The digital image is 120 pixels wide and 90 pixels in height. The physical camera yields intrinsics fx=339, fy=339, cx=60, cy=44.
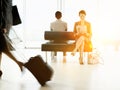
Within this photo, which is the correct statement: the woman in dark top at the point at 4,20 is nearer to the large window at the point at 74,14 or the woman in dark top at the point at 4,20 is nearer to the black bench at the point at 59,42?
the black bench at the point at 59,42

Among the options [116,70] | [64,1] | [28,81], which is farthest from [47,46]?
[64,1]

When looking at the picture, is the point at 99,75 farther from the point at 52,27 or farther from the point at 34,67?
the point at 52,27

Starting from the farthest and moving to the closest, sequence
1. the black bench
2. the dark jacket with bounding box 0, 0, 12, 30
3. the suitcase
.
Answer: the black bench, the dark jacket with bounding box 0, 0, 12, 30, the suitcase

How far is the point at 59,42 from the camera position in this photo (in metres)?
7.84

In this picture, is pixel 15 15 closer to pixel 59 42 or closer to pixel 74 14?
pixel 59 42

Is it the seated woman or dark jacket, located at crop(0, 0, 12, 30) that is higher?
dark jacket, located at crop(0, 0, 12, 30)

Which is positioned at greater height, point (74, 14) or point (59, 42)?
point (74, 14)

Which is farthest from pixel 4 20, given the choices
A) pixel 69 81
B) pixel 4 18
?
pixel 69 81

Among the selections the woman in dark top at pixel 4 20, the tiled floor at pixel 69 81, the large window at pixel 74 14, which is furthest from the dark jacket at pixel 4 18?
the large window at pixel 74 14

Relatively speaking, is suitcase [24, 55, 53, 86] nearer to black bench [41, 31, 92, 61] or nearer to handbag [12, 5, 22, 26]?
handbag [12, 5, 22, 26]

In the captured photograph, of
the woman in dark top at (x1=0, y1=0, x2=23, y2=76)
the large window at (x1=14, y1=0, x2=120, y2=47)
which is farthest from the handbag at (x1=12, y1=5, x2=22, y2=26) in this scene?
the large window at (x1=14, y1=0, x2=120, y2=47)

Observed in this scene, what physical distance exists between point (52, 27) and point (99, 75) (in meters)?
2.81

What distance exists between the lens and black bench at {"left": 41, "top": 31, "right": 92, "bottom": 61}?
7.43 metres

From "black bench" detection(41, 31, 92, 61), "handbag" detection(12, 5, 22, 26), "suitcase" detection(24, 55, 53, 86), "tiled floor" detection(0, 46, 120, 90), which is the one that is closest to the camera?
"tiled floor" detection(0, 46, 120, 90)
